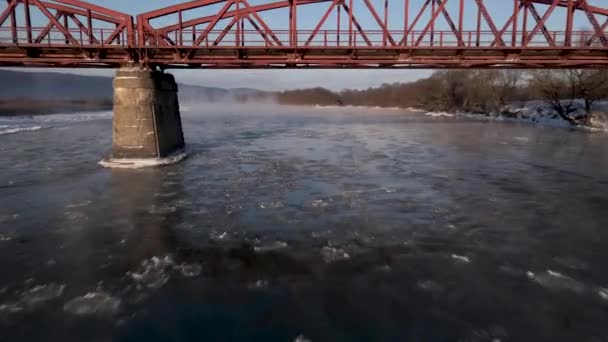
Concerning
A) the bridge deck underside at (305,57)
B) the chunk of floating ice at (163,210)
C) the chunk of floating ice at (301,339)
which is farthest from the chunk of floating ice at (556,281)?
the bridge deck underside at (305,57)

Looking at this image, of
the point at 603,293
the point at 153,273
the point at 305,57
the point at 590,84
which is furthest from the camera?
the point at 590,84

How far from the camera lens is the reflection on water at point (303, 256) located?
19.5ft

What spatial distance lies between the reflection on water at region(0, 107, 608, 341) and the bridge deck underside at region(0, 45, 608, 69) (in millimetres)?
7942

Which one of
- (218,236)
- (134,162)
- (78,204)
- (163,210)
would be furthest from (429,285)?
(134,162)

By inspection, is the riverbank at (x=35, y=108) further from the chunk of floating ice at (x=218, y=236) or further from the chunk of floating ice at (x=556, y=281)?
the chunk of floating ice at (x=556, y=281)

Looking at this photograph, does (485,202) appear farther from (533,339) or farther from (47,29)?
(47,29)

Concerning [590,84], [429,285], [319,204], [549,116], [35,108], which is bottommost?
[429,285]

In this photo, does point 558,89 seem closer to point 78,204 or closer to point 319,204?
point 319,204

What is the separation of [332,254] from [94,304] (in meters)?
4.76

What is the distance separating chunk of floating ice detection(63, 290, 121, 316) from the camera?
622 cm

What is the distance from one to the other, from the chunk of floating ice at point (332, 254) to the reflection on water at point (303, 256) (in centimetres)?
5

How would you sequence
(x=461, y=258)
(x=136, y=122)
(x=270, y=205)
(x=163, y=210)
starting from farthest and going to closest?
(x=136, y=122)
(x=270, y=205)
(x=163, y=210)
(x=461, y=258)

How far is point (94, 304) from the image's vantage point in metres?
6.44

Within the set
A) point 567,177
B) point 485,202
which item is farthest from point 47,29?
point 567,177
